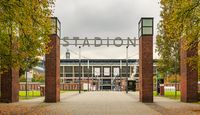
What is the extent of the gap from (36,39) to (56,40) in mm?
12037

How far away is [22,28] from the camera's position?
22438 mm

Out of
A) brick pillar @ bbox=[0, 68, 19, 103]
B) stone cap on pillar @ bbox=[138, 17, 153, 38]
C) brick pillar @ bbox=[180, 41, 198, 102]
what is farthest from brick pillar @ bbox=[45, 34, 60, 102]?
brick pillar @ bbox=[180, 41, 198, 102]

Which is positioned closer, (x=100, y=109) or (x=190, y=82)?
(x=100, y=109)

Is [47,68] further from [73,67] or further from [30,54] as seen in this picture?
[73,67]

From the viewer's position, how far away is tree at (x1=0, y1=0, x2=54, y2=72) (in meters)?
20.2

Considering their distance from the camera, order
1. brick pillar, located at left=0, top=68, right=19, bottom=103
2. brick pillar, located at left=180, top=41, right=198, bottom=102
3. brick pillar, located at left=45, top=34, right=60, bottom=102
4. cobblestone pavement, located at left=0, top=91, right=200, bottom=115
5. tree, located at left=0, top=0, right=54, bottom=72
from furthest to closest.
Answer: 1. brick pillar, located at left=45, top=34, right=60, bottom=102
2. brick pillar, located at left=180, top=41, right=198, bottom=102
3. brick pillar, located at left=0, top=68, right=19, bottom=103
4. cobblestone pavement, located at left=0, top=91, right=200, bottom=115
5. tree, located at left=0, top=0, right=54, bottom=72

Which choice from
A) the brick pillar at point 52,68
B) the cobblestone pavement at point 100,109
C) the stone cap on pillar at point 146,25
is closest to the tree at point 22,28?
the cobblestone pavement at point 100,109

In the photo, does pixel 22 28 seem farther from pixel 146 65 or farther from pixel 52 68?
pixel 146 65

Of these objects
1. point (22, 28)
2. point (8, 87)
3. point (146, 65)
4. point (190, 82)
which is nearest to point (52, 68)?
point (8, 87)

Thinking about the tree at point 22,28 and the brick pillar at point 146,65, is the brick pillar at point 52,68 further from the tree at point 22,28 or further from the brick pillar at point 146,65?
the tree at point 22,28

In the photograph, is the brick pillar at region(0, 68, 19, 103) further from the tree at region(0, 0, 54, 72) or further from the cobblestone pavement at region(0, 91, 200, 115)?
the tree at region(0, 0, 54, 72)

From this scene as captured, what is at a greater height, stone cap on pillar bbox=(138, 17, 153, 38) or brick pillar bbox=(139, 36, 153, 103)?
stone cap on pillar bbox=(138, 17, 153, 38)

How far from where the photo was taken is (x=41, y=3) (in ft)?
73.5

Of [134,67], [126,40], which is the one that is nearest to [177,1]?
[126,40]
